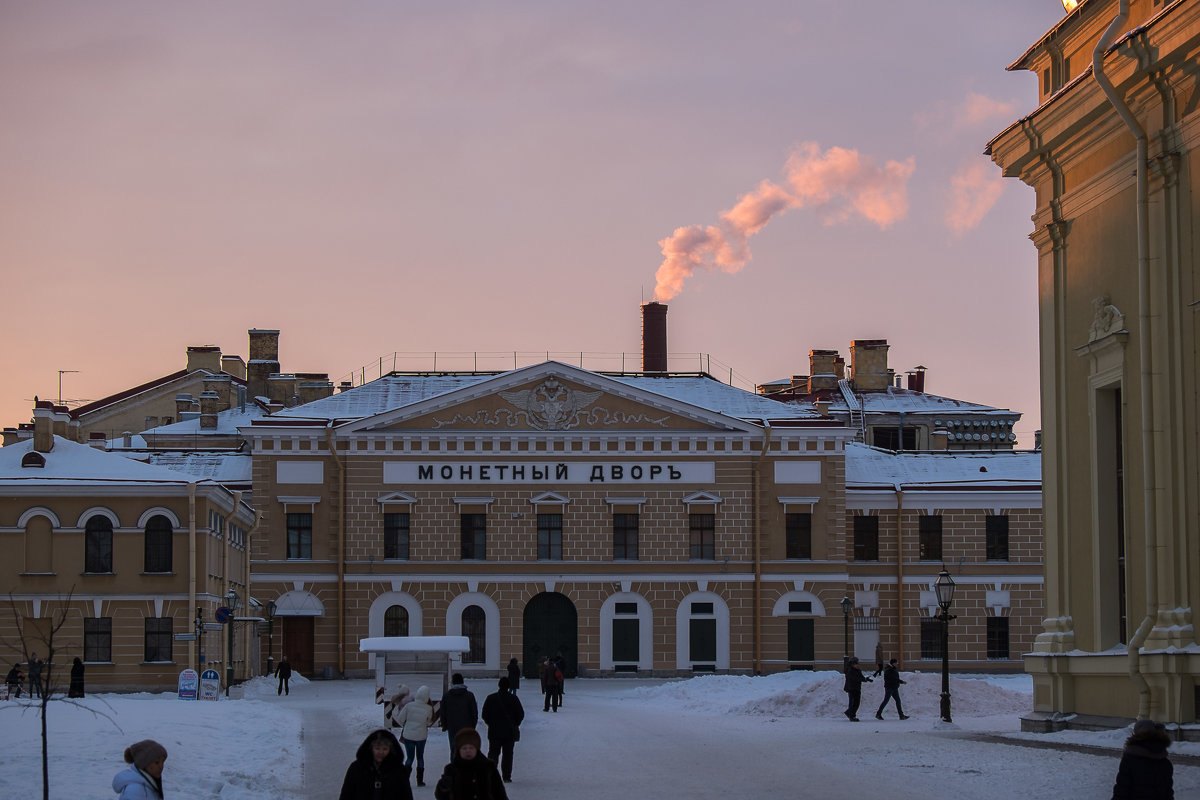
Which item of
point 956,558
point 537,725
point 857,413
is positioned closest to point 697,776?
point 537,725

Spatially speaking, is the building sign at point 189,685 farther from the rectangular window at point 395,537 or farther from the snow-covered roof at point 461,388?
the snow-covered roof at point 461,388

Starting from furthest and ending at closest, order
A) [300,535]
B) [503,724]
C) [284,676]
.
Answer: [300,535]
[284,676]
[503,724]

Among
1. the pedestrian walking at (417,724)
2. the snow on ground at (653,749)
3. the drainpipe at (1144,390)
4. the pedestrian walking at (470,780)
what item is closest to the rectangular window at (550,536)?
the snow on ground at (653,749)

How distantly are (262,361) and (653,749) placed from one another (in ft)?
166

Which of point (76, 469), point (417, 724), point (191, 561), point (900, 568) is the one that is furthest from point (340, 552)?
point (417, 724)

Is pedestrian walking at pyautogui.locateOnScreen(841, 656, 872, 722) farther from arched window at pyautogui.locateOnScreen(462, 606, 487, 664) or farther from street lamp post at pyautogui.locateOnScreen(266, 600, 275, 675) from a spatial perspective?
arched window at pyautogui.locateOnScreen(462, 606, 487, 664)

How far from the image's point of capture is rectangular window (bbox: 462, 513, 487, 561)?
183ft

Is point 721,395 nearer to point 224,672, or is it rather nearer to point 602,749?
point 224,672

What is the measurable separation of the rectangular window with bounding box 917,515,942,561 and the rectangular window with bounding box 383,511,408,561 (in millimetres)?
16905

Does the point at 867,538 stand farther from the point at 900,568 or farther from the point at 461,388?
the point at 461,388

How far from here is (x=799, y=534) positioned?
5638 cm

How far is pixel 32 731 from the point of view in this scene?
2230 cm

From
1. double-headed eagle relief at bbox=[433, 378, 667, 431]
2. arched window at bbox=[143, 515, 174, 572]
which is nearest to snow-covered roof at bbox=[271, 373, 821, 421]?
double-headed eagle relief at bbox=[433, 378, 667, 431]

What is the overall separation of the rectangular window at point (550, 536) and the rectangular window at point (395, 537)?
428 centimetres
